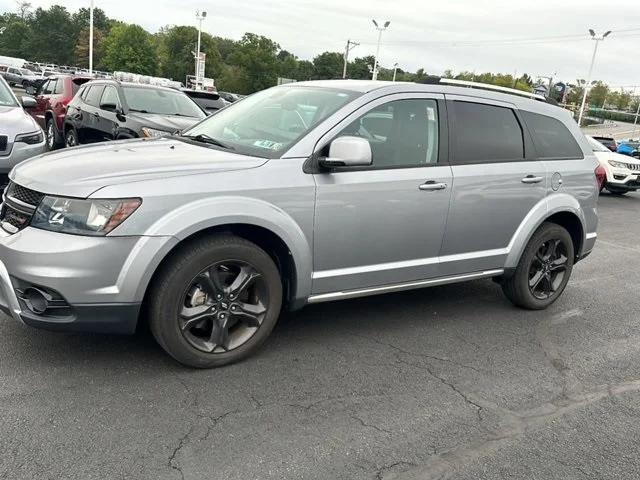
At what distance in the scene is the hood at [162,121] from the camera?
873cm

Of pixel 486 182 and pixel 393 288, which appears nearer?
pixel 393 288

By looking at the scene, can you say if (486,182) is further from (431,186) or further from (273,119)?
(273,119)

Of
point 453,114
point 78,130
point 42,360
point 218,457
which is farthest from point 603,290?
point 78,130

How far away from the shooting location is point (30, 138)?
7262mm

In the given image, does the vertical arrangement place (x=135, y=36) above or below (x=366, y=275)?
above

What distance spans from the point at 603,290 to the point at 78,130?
29.2 feet

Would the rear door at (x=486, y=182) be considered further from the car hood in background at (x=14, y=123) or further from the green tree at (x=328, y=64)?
the green tree at (x=328, y=64)

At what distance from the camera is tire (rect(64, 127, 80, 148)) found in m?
10.8

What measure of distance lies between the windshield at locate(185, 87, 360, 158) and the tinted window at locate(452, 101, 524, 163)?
0.93 m

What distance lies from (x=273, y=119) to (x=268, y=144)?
0.42m

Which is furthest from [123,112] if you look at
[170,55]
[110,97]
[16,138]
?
[170,55]

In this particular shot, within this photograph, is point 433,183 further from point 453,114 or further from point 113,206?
point 113,206

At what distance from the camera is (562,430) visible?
3.29 metres

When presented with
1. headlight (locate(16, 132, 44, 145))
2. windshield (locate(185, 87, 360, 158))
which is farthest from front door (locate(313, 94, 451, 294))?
headlight (locate(16, 132, 44, 145))
